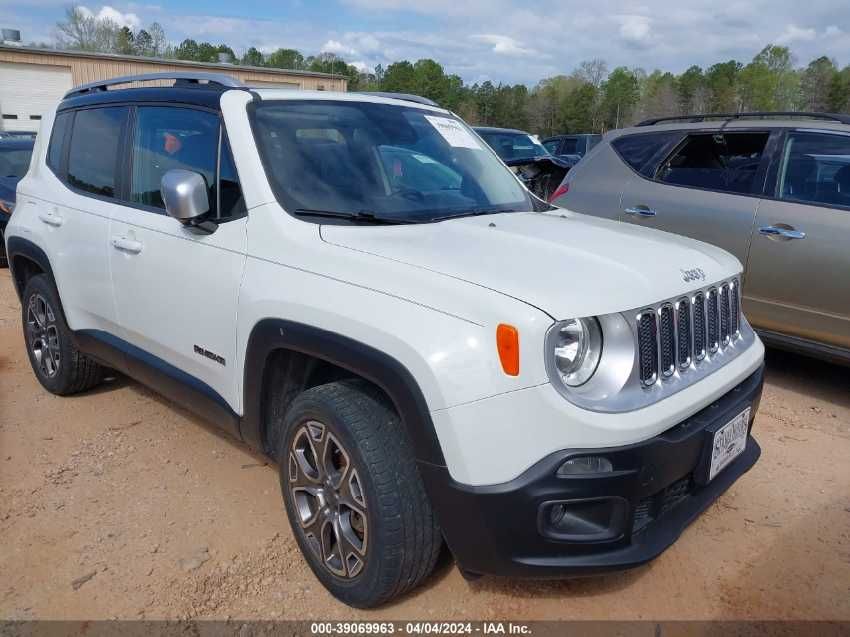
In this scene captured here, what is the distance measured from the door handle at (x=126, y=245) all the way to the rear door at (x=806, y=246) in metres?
3.77

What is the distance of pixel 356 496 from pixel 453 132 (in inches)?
80.3

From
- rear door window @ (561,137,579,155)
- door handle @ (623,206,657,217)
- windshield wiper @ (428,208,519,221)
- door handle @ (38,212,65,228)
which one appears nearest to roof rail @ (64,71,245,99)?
door handle @ (38,212,65,228)

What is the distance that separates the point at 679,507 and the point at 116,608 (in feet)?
6.82

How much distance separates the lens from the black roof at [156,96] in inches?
124

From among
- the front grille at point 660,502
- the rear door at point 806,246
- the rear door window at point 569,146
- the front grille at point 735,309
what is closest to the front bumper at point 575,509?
the front grille at point 660,502

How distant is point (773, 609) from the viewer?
2.61 meters

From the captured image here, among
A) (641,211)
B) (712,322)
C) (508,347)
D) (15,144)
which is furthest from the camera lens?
(15,144)

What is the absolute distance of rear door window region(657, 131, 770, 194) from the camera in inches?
192

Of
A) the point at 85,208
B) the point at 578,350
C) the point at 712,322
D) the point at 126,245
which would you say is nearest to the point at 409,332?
the point at 578,350

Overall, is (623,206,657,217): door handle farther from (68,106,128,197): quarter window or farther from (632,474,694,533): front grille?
(68,106,128,197): quarter window

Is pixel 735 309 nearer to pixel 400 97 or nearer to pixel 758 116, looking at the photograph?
pixel 400 97

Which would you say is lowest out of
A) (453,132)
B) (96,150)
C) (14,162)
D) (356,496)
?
(356,496)

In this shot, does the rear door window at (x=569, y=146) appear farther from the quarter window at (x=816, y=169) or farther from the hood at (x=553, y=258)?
the hood at (x=553, y=258)

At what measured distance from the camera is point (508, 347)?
2031mm
